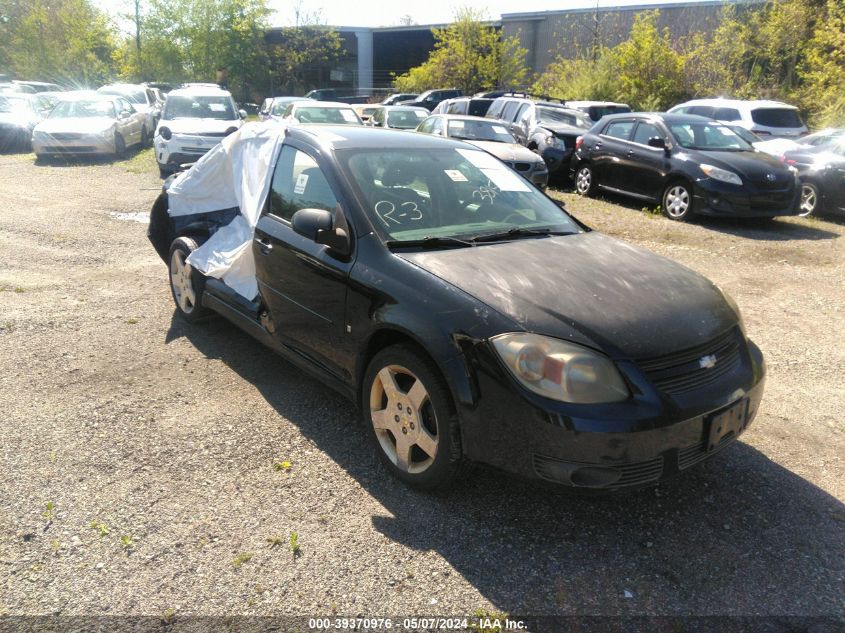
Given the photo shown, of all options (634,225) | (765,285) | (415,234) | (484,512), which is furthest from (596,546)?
(634,225)

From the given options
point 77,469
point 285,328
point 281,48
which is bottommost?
point 77,469

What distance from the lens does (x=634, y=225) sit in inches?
397

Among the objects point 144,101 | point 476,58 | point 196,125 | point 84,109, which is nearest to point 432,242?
point 196,125

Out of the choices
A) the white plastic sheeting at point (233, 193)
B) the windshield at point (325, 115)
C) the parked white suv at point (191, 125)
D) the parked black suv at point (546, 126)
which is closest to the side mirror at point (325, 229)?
the white plastic sheeting at point (233, 193)

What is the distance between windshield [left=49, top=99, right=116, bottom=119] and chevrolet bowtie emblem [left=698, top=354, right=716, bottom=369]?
17.7 metres

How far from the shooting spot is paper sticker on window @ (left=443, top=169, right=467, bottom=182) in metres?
4.12

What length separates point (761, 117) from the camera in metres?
15.0

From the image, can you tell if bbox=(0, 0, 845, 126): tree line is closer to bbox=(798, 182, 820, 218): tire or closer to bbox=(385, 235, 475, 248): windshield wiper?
bbox=(798, 182, 820, 218): tire

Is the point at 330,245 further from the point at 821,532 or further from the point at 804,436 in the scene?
the point at 804,436

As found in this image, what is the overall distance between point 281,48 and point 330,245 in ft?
153

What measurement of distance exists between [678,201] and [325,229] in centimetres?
829

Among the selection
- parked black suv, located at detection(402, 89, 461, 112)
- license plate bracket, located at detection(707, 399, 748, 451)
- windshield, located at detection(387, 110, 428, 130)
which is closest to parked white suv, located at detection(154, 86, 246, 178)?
windshield, located at detection(387, 110, 428, 130)

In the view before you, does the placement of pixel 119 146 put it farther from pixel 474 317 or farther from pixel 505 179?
pixel 474 317

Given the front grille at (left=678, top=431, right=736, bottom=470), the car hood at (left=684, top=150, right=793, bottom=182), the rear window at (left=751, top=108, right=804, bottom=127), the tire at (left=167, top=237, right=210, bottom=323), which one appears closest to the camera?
the front grille at (left=678, top=431, right=736, bottom=470)
